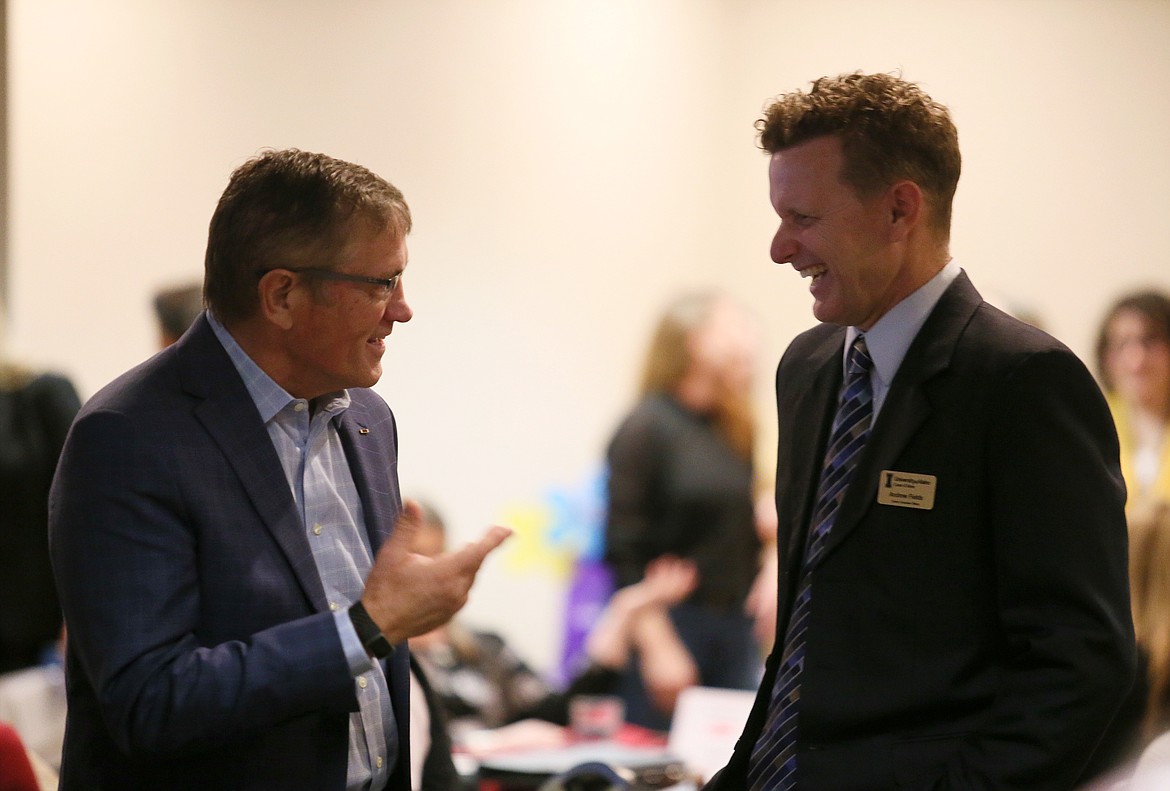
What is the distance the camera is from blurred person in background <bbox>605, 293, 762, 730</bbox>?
4727 millimetres

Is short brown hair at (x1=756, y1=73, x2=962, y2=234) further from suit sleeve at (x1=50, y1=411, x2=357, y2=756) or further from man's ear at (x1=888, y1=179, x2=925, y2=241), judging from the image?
suit sleeve at (x1=50, y1=411, x2=357, y2=756)

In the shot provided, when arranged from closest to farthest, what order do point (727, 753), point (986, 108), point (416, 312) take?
1. point (727, 753)
2. point (416, 312)
3. point (986, 108)

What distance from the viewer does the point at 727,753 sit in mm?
3195

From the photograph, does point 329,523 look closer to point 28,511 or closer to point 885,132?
point 885,132

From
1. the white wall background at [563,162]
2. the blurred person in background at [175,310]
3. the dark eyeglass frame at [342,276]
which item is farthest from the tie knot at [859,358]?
the white wall background at [563,162]

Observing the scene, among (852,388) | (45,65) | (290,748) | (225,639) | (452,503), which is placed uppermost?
(45,65)

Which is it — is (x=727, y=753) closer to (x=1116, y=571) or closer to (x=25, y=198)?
(x=1116, y=571)

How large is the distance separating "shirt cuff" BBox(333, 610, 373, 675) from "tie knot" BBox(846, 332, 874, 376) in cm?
82

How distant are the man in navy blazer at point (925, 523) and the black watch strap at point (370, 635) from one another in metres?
0.59

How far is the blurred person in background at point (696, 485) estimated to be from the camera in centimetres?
473

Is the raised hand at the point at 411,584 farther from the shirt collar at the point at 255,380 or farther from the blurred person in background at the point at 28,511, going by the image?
the blurred person in background at the point at 28,511

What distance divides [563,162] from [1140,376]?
276 centimetres

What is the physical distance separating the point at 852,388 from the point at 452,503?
4.14 metres

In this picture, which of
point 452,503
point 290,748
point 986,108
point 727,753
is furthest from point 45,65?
point 986,108
